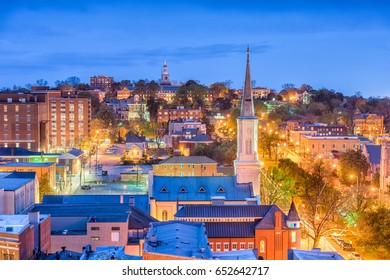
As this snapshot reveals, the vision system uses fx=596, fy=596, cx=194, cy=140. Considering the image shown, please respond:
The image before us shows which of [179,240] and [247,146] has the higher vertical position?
[247,146]

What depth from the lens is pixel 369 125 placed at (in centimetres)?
2855

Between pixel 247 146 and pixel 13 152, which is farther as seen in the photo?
pixel 13 152

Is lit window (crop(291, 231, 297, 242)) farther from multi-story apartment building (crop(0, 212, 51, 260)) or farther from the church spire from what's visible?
the church spire

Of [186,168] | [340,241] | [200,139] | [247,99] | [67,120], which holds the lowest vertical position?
[340,241]

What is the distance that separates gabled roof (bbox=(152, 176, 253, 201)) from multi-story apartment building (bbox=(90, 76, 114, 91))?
93.8 feet

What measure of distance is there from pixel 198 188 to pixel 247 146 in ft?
4.55

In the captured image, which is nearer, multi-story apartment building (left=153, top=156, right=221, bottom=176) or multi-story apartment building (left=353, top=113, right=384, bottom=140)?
multi-story apartment building (left=153, top=156, right=221, bottom=176)

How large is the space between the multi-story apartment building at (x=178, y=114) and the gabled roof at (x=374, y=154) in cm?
1094

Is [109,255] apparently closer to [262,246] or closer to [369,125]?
[262,246]

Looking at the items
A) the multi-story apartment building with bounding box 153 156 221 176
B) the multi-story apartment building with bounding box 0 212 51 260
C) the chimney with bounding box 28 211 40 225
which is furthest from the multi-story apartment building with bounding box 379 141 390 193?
the chimney with bounding box 28 211 40 225

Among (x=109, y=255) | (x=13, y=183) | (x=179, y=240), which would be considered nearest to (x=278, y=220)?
(x=179, y=240)

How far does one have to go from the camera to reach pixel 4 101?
2206 centimetres

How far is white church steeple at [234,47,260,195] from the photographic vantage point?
1093 centimetres

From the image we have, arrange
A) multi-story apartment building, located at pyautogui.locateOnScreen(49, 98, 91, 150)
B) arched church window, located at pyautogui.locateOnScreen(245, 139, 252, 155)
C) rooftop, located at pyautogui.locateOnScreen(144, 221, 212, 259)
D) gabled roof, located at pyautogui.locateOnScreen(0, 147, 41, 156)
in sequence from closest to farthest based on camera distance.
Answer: rooftop, located at pyautogui.locateOnScreen(144, 221, 212, 259) → arched church window, located at pyautogui.locateOnScreen(245, 139, 252, 155) → gabled roof, located at pyautogui.locateOnScreen(0, 147, 41, 156) → multi-story apartment building, located at pyautogui.locateOnScreen(49, 98, 91, 150)
